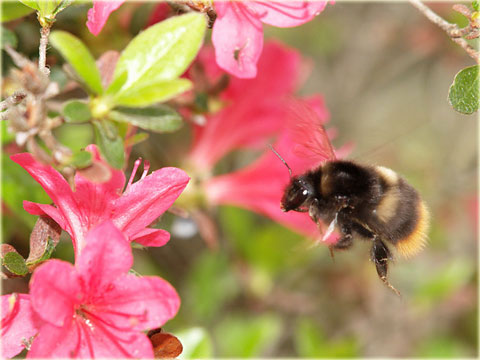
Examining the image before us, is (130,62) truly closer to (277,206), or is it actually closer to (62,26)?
(62,26)

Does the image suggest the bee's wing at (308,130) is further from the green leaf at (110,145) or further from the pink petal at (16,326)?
the pink petal at (16,326)

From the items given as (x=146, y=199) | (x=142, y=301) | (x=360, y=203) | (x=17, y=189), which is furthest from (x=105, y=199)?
(x=360, y=203)

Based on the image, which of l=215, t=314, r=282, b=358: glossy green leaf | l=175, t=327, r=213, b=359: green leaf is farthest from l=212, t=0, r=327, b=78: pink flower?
l=215, t=314, r=282, b=358: glossy green leaf

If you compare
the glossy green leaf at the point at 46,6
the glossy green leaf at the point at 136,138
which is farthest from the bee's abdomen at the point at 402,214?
the glossy green leaf at the point at 46,6

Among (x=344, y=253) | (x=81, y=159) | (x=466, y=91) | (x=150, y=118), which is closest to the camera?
(x=81, y=159)

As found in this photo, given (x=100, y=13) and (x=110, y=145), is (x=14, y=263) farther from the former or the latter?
(x=100, y=13)

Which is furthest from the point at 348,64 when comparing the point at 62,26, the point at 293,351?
the point at 62,26
